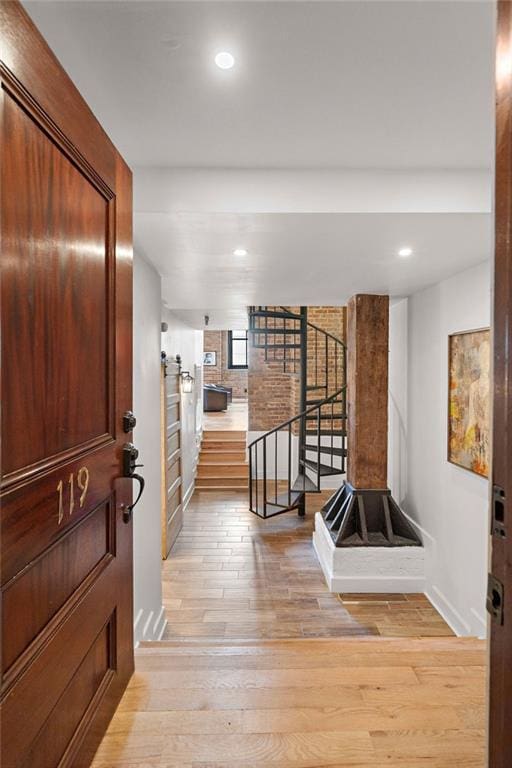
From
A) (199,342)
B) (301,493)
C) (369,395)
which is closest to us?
(369,395)

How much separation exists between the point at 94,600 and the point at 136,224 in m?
1.65

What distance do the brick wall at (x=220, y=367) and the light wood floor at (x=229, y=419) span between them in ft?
3.86

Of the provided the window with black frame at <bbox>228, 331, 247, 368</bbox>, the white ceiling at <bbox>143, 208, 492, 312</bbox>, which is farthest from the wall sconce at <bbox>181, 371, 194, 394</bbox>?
the window with black frame at <bbox>228, 331, 247, 368</bbox>

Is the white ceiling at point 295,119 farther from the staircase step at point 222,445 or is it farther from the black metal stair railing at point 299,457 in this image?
the staircase step at point 222,445

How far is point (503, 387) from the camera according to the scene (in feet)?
2.35

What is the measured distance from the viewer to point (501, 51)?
0.73 meters

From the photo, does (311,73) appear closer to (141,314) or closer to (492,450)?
(492,450)

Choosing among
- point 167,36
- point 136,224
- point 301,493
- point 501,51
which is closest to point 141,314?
point 136,224

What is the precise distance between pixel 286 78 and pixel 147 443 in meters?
2.11

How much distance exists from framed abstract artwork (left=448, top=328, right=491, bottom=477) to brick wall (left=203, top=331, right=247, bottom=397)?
9540mm

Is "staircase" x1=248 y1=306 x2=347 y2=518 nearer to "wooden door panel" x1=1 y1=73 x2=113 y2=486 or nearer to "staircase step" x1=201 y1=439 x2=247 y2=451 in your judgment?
"staircase step" x1=201 y1=439 x2=247 y2=451

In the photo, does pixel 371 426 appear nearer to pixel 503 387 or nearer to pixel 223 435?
pixel 503 387

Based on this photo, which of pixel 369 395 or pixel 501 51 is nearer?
pixel 501 51

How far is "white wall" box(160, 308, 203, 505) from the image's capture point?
4.77 meters
